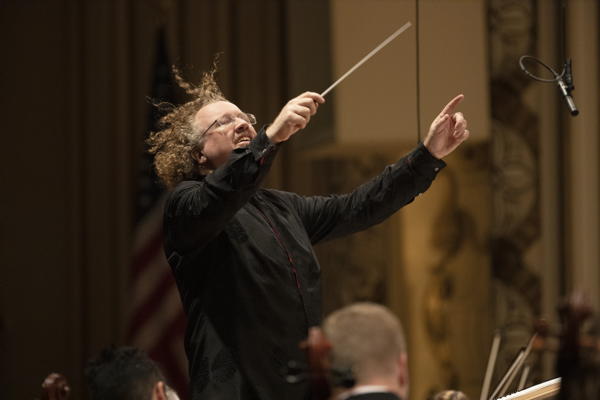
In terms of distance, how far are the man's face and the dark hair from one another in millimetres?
551

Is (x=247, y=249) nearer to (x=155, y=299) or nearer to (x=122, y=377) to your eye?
(x=122, y=377)

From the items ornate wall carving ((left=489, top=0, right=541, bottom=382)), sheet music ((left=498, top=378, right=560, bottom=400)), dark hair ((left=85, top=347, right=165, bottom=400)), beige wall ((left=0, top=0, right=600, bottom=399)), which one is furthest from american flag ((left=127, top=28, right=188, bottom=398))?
sheet music ((left=498, top=378, right=560, bottom=400))

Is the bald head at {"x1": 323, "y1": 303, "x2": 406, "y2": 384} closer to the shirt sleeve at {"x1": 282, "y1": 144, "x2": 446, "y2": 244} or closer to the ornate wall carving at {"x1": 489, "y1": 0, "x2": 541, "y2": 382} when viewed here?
the shirt sleeve at {"x1": 282, "y1": 144, "x2": 446, "y2": 244}

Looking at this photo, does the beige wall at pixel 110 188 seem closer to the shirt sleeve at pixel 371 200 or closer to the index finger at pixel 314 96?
the shirt sleeve at pixel 371 200

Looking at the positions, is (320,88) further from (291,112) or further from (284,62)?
(291,112)

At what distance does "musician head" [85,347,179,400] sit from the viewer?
2.62 metres

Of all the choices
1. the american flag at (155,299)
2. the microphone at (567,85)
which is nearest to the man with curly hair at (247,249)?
the microphone at (567,85)

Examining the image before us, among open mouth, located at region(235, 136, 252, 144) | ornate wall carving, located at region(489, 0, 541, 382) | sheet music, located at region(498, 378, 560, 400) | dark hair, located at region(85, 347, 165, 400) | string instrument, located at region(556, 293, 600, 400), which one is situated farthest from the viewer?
ornate wall carving, located at region(489, 0, 541, 382)

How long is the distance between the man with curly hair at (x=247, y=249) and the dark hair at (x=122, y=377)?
116 millimetres

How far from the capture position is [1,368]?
18.4ft

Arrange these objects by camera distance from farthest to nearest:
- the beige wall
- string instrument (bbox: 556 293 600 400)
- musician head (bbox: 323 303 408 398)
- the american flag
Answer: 1. the beige wall
2. the american flag
3. musician head (bbox: 323 303 408 398)
4. string instrument (bbox: 556 293 600 400)

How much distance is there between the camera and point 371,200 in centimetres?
285

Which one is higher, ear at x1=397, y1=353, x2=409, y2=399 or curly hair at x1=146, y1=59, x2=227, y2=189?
curly hair at x1=146, y1=59, x2=227, y2=189

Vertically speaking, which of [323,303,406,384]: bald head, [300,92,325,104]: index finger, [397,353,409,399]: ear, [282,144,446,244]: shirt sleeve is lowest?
[397,353,409,399]: ear
